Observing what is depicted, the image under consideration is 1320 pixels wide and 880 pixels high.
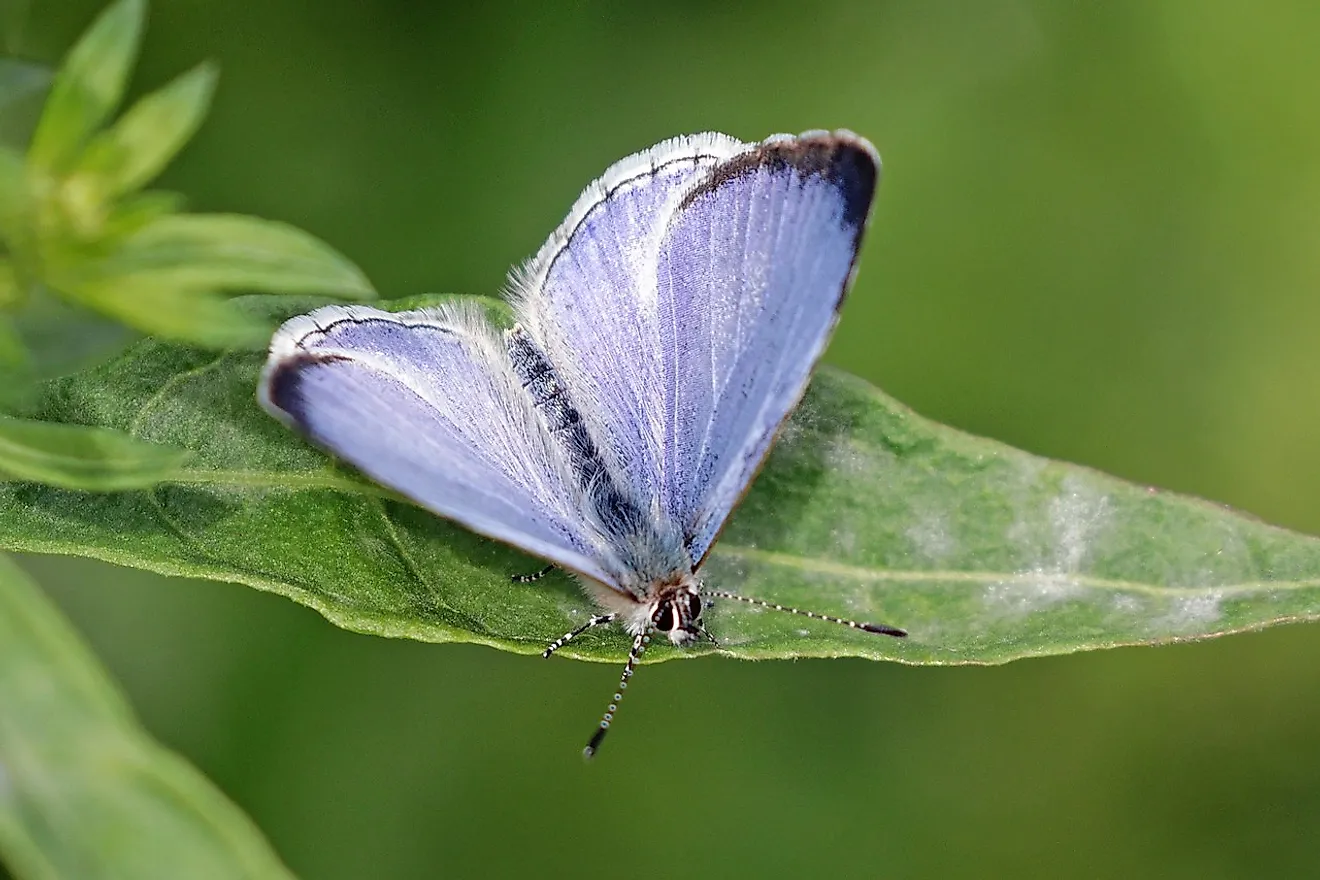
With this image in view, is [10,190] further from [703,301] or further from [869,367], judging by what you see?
[869,367]

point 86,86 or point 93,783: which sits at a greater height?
point 86,86

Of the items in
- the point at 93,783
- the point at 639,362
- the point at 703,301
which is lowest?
the point at 93,783

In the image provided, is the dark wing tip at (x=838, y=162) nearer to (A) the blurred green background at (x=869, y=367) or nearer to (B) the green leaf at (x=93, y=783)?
(A) the blurred green background at (x=869, y=367)

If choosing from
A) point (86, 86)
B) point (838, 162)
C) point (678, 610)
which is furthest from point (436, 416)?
point (86, 86)

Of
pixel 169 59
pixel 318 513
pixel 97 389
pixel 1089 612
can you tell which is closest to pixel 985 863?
pixel 1089 612

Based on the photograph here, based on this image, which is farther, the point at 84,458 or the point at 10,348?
the point at 84,458

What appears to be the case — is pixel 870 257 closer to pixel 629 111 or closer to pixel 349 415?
pixel 629 111

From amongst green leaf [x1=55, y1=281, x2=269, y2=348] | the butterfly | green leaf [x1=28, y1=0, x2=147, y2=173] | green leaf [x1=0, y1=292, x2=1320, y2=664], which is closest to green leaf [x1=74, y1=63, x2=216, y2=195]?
green leaf [x1=28, y1=0, x2=147, y2=173]
